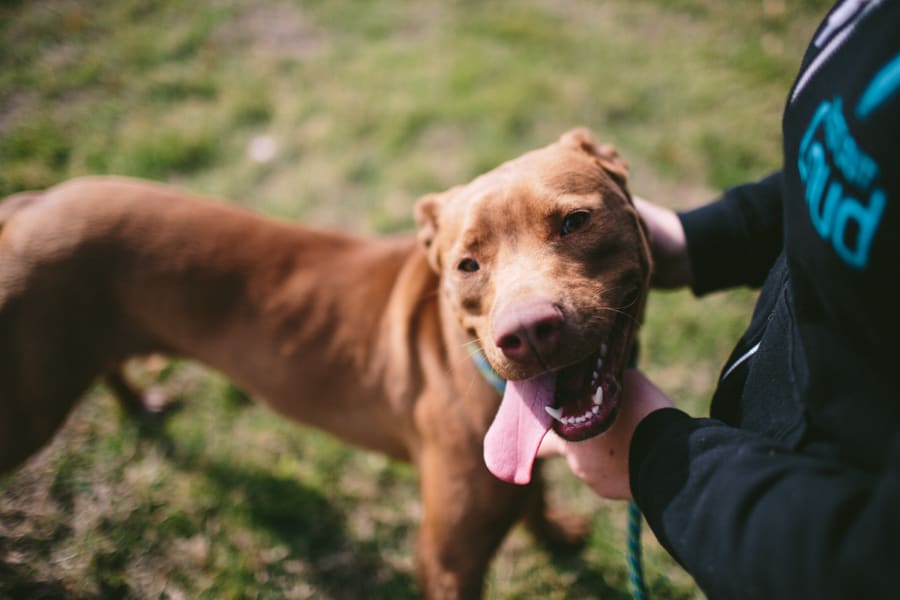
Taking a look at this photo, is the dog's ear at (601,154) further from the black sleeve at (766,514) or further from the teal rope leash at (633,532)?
the black sleeve at (766,514)

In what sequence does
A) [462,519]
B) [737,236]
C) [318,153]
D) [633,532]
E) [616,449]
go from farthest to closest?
[318,153], [462,519], [737,236], [633,532], [616,449]

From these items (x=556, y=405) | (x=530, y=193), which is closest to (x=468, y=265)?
(x=530, y=193)

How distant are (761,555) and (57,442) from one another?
165 inches

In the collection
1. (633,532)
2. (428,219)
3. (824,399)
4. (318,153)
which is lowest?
(318,153)

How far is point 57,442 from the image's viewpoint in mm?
3811

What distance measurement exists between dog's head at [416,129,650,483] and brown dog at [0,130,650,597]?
0.01 m

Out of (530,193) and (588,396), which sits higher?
(530,193)

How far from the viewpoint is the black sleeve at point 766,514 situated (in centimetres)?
108

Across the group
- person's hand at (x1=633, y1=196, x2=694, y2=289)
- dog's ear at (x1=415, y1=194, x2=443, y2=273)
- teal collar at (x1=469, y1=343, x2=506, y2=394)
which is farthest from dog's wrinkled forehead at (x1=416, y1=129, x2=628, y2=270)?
teal collar at (x1=469, y1=343, x2=506, y2=394)

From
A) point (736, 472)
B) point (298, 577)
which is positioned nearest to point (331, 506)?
point (298, 577)

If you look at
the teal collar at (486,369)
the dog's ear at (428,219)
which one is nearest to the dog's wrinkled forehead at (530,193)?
the dog's ear at (428,219)

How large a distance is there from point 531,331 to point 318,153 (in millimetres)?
4249

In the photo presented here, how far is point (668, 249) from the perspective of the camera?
2.54 metres

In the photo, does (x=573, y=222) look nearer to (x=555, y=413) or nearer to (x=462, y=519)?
(x=555, y=413)
